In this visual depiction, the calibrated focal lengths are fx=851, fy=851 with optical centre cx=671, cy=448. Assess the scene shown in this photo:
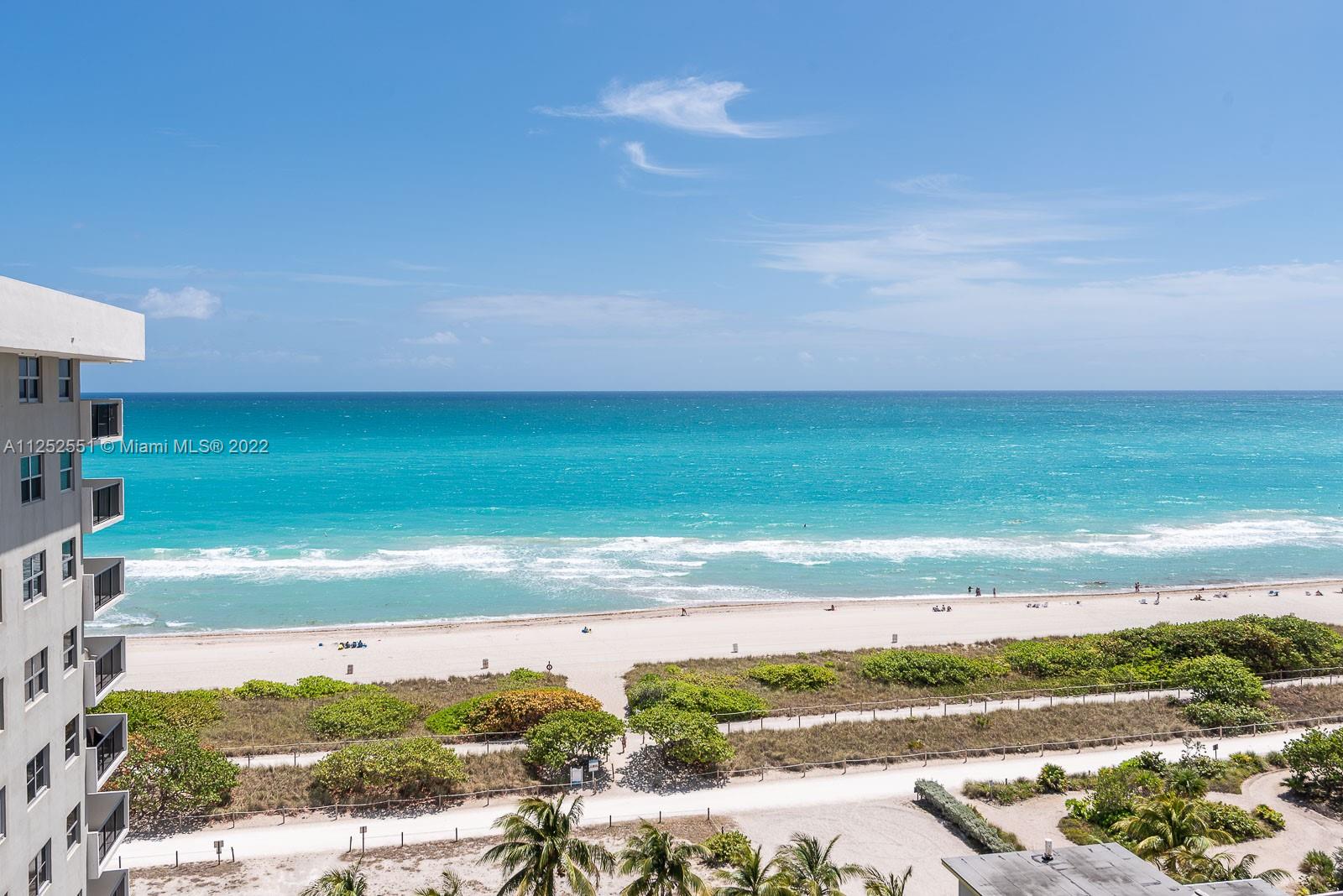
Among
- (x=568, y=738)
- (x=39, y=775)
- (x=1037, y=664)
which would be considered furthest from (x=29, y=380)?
(x=1037, y=664)

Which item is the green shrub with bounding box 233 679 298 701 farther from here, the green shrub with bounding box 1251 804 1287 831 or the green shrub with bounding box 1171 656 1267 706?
the green shrub with bounding box 1171 656 1267 706

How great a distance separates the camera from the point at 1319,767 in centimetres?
2866

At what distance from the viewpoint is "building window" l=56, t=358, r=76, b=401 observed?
13812mm

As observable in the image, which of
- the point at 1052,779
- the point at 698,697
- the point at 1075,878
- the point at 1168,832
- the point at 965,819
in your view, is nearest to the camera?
the point at 1075,878

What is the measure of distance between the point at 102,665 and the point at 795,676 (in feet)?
100

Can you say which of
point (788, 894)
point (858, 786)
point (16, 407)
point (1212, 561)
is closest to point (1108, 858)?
point (788, 894)

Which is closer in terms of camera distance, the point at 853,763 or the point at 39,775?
the point at 39,775

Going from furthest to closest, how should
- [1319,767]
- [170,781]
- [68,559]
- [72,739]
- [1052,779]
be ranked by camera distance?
[1052,779] < [1319,767] < [170,781] < [72,739] < [68,559]

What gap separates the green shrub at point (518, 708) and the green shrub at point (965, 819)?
12907mm

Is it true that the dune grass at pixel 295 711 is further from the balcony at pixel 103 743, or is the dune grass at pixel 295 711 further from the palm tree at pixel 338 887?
the balcony at pixel 103 743

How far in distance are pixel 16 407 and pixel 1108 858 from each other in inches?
836

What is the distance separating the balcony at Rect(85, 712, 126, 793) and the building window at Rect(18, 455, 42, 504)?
4.91 m

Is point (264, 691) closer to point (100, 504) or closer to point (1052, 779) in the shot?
point (100, 504)

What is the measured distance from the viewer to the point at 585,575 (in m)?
66.6
